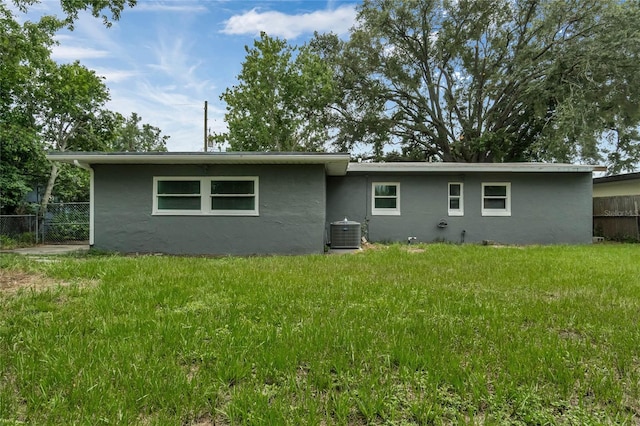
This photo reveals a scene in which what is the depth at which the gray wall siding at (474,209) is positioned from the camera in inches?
458

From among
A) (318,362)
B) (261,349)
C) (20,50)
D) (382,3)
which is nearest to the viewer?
(318,362)

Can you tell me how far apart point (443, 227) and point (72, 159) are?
34.8 feet

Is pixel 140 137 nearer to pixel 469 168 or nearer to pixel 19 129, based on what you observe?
pixel 19 129

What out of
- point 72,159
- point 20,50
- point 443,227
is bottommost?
point 443,227

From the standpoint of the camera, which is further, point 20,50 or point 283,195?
point 283,195

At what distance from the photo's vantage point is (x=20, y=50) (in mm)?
7930

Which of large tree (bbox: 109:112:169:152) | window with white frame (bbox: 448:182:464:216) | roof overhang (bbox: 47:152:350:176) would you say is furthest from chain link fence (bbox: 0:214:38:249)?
large tree (bbox: 109:112:169:152)

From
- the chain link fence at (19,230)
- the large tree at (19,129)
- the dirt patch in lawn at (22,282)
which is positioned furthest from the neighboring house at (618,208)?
the chain link fence at (19,230)

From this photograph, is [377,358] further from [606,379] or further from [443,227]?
[443,227]

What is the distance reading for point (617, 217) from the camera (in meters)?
12.9

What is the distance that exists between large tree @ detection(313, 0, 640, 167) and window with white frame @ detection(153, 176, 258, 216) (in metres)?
14.5

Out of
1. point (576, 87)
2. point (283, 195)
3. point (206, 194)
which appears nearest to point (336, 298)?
point (283, 195)

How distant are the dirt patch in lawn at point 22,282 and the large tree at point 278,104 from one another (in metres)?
18.1

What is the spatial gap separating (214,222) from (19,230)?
8147mm
